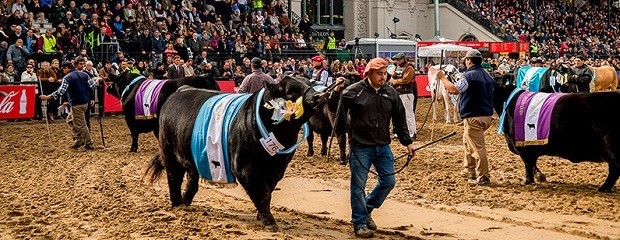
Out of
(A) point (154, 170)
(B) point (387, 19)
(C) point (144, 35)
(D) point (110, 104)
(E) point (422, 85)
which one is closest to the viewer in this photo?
(A) point (154, 170)

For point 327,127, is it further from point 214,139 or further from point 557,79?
point 557,79

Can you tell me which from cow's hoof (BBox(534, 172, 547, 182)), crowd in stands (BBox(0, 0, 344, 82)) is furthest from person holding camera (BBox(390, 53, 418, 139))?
crowd in stands (BBox(0, 0, 344, 82))

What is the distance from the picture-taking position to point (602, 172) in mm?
11078

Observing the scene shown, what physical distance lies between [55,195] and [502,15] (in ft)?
132

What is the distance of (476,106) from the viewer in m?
9.86

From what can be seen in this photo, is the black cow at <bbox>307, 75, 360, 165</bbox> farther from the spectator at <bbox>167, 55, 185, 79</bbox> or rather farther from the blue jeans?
the spectator at <bbox>167, 55, 185, 79</bbox>

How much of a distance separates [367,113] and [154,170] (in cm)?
305

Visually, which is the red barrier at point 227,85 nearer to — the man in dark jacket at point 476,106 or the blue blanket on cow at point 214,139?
the man in dark jacket at point 476,106

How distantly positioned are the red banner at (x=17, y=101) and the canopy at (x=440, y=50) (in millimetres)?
17476

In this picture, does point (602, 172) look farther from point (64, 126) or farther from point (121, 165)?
point (64, 126)

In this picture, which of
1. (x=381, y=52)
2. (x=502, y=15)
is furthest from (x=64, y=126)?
(x=502, y=15)

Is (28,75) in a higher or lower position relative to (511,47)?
lower

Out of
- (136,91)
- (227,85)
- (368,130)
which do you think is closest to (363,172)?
(368,130)

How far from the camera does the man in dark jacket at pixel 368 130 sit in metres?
7.06
